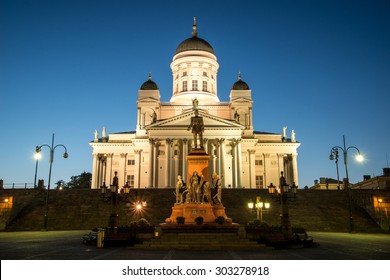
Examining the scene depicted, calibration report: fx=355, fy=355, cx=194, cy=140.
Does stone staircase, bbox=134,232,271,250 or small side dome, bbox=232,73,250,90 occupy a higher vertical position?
small side dome, bbox=232,73,250,90

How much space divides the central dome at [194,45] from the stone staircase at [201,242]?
6400cm

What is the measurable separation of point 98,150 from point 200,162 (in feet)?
157

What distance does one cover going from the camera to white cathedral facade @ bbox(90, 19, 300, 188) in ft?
194

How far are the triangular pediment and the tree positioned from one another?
160 ft

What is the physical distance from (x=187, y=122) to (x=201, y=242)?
41194 mm

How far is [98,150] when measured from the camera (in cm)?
6800

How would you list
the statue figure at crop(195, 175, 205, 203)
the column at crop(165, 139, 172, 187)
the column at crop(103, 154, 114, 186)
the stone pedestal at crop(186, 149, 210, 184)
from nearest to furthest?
the statue figure at crop(195, 175, 205, 203)
the stone pedestal at crop(186, 149, 210, 184)
the column at crop(165, 139, 172, 187)
the column at crop(103, 154, 114, 186)

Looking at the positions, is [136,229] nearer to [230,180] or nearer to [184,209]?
[184,209]

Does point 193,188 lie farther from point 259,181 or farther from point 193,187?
point 259,181

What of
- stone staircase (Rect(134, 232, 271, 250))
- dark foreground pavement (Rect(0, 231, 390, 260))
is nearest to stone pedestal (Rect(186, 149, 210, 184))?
stone staircase (Rect(134, 232, 271, 250))

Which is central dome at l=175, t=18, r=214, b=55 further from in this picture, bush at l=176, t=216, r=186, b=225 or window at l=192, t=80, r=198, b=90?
bush at l=176, t=216, r=186, b=225

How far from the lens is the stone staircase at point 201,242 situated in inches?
723

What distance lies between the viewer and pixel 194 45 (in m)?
79.2

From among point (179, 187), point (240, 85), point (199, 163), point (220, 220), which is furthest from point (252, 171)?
point (220, 220)
